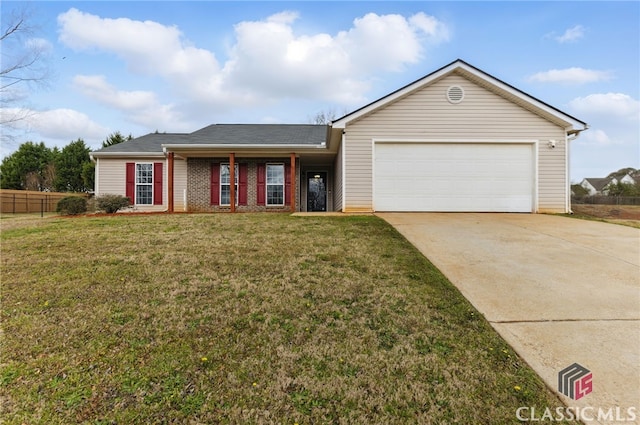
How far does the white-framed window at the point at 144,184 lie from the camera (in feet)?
47.8

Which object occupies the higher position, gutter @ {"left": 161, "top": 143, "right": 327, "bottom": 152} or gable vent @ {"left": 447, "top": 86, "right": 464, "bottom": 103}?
gable vent @ {"left": 447, "top": 86, "right": 464, "bottom": 103}

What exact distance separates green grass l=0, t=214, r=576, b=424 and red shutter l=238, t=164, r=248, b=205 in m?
8.92

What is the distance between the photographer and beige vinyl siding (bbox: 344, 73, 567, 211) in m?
10.3

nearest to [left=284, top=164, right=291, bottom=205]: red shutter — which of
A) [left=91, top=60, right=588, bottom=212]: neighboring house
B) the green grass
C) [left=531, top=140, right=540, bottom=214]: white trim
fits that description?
[left=91, top=60, right=588, bottom=212]: neighboring house

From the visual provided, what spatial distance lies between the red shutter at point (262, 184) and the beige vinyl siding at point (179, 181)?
3345 mm

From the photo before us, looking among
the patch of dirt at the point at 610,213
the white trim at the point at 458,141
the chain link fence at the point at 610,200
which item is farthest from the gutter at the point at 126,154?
the chain link fence at the point at 610,200

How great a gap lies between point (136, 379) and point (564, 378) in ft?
10.1

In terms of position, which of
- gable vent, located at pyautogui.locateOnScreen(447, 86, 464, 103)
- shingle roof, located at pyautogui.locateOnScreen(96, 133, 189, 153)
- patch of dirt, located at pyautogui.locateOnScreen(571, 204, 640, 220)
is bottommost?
patch of dirt, located at pyautogui.locateOnScreen(571, 204, 640, 220)

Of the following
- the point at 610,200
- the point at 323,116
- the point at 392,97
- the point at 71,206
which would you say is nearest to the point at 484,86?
the point at 392,97

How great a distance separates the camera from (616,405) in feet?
6.80

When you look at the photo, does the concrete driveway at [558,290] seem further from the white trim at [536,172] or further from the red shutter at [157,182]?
the red shutter at [157,182]

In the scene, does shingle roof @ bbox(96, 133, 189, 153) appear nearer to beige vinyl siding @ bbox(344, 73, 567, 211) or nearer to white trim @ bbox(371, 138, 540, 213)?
beige vinyl siding @ bbox(344, 73, 567, 211)

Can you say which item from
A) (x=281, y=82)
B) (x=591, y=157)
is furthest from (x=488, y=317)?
(x=591, y=157)

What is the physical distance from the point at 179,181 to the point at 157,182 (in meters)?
1.10
